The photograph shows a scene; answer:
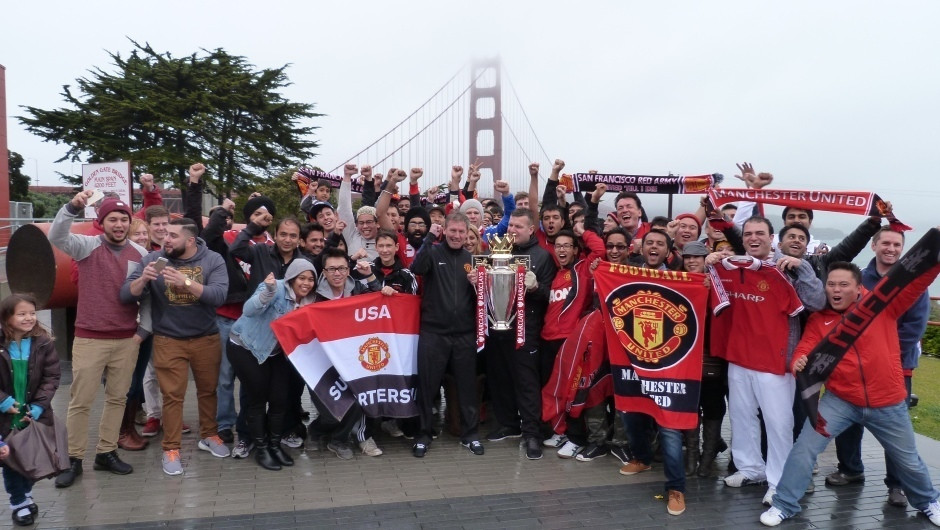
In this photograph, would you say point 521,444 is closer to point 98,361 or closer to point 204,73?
point 98,361

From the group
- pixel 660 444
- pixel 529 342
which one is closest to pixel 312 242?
pixel 529 342

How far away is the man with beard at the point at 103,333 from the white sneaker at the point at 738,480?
14.6ft

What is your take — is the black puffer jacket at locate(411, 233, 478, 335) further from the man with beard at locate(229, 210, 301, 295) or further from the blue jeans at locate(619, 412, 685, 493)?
the blue jeans at locate(619, 412, 685, 493)

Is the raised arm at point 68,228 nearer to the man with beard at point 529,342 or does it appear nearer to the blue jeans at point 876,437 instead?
the man with beard at point 529,342

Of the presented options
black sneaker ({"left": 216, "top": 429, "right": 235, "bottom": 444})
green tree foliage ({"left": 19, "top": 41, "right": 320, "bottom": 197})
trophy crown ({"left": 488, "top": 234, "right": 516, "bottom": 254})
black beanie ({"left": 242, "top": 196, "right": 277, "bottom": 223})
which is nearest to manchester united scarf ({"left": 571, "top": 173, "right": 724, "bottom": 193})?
trophy crown ({"left": 488, "top": 234, "right": 516, "bottom": 254})

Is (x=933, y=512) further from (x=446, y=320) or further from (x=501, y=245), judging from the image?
(x=446, y=320)

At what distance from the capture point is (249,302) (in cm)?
533

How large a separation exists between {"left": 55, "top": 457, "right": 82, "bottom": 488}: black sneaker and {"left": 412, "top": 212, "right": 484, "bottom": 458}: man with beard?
2519 mm

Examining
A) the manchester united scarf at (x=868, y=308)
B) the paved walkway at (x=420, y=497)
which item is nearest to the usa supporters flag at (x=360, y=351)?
the paved walkway at (x=420, y=497)

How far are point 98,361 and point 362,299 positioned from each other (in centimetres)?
202

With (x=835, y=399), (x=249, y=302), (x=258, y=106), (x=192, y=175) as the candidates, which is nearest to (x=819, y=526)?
(x=835, y=399)

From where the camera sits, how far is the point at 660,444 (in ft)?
17.7

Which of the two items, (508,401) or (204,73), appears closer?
(508,401)

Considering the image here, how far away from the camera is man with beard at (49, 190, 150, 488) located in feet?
16.9
